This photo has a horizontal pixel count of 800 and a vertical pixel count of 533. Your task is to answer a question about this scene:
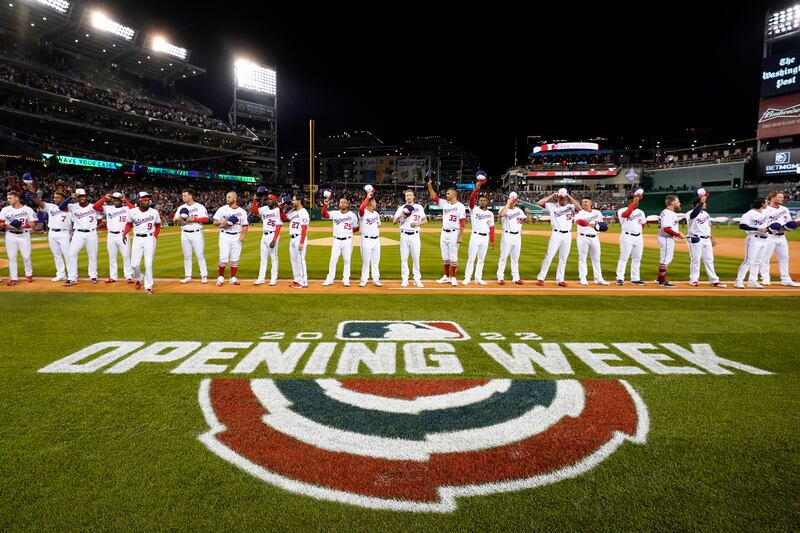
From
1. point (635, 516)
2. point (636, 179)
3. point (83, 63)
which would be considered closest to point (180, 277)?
point (635, 516)

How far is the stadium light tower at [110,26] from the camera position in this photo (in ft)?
129

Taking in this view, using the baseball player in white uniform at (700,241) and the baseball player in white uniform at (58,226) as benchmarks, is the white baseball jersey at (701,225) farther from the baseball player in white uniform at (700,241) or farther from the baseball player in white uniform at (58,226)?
the baseball player in white uniform at (58,226)

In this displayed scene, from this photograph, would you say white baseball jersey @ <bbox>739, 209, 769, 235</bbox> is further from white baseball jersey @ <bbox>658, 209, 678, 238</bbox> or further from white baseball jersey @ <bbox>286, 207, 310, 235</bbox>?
white baseball jersey @ <bbox>286, 207, 310, 235</bbox>

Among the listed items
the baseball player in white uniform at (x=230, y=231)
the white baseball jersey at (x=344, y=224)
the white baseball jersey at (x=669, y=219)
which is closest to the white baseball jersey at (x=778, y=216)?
the white baseball jersey at (x=669, y=219)

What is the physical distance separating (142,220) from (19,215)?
10.4ft

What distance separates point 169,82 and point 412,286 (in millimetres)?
58508

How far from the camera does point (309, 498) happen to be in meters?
2.35

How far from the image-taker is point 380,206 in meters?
59.9

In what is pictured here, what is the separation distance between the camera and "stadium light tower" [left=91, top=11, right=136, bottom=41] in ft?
129

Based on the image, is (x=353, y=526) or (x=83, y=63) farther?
(x=83, y=63)

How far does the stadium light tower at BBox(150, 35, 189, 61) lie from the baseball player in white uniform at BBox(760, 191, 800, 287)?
5432 cm

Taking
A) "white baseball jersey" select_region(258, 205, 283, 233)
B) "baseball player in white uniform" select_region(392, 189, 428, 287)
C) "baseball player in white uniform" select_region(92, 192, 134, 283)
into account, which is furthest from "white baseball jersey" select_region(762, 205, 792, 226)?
"baseball player in white uniform" select_region(92, 192, 134, 283)

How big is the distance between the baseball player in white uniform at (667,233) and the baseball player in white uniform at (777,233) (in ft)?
5.50

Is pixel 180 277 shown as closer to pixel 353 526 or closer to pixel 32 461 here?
pixel 32 461
